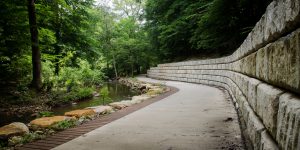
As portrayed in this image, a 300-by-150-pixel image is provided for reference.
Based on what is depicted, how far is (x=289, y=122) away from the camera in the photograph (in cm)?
118

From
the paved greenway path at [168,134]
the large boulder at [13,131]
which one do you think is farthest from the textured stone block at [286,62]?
the large boulder at [13,131]

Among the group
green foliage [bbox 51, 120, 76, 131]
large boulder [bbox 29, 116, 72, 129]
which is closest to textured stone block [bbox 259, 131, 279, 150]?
→ green foliage [bbox 51, 120, 76, 131]

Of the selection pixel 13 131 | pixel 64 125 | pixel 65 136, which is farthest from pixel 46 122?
pixel 65 136

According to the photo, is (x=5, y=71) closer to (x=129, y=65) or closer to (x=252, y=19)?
(x=252, y=19)

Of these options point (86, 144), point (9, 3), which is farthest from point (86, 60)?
point (86, 144)

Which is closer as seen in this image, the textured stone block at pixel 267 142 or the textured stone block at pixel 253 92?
the textured stone block at pixel 267 142

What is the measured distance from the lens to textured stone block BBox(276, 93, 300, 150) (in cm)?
108

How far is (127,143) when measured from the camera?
3004 millimetres

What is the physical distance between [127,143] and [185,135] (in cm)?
71

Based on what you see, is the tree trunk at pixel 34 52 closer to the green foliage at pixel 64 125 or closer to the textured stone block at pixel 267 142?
the green foliage at pixel 64 125

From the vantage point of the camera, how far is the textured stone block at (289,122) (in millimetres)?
1081

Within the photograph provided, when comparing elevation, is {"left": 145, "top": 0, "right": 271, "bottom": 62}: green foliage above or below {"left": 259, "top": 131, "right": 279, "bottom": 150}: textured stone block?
above

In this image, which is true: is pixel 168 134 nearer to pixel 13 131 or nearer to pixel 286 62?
pixel 286 62

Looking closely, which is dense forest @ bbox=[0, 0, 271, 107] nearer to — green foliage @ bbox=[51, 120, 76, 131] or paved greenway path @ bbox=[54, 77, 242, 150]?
paved greenway path @ bbox=[54, 77, 242, 150]
